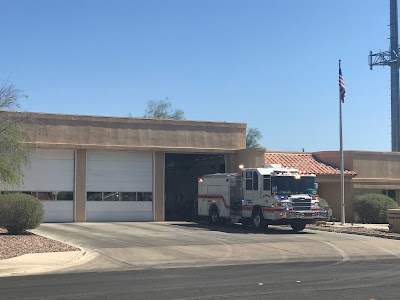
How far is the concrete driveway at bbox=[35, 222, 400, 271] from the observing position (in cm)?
1656

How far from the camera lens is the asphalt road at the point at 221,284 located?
10664 mm

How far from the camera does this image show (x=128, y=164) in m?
32.8

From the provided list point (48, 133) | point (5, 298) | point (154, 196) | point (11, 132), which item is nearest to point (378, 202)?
point (154, 196)

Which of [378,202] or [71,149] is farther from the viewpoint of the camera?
[378,202]

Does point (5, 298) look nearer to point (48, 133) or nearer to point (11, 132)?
point (11, 132)

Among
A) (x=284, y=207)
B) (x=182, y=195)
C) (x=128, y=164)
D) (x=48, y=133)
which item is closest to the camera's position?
(x=284, y=207)

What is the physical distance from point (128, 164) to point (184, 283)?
68.9ft

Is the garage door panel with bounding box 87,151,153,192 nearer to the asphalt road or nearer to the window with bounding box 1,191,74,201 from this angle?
the window with bounding box 1,191,74,201

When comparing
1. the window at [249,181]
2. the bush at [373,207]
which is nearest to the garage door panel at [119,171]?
the window at [249,181]

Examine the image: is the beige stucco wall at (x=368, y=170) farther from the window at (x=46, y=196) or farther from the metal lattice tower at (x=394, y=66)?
the metal lattice tower at (x=394, y=66)

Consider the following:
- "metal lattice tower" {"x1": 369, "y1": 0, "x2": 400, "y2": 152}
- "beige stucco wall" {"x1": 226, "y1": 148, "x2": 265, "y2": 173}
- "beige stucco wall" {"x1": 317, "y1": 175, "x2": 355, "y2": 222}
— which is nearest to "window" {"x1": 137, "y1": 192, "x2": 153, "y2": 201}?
"beige stucco wall" {"x1": 226, "y1": 148, "x2": 265, "y2": 173}

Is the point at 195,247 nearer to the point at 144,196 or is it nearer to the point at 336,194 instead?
the point at 144,196

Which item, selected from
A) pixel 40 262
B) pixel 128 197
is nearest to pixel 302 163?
pixel 128 197

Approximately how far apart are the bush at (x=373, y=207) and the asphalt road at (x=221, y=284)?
757 inches
